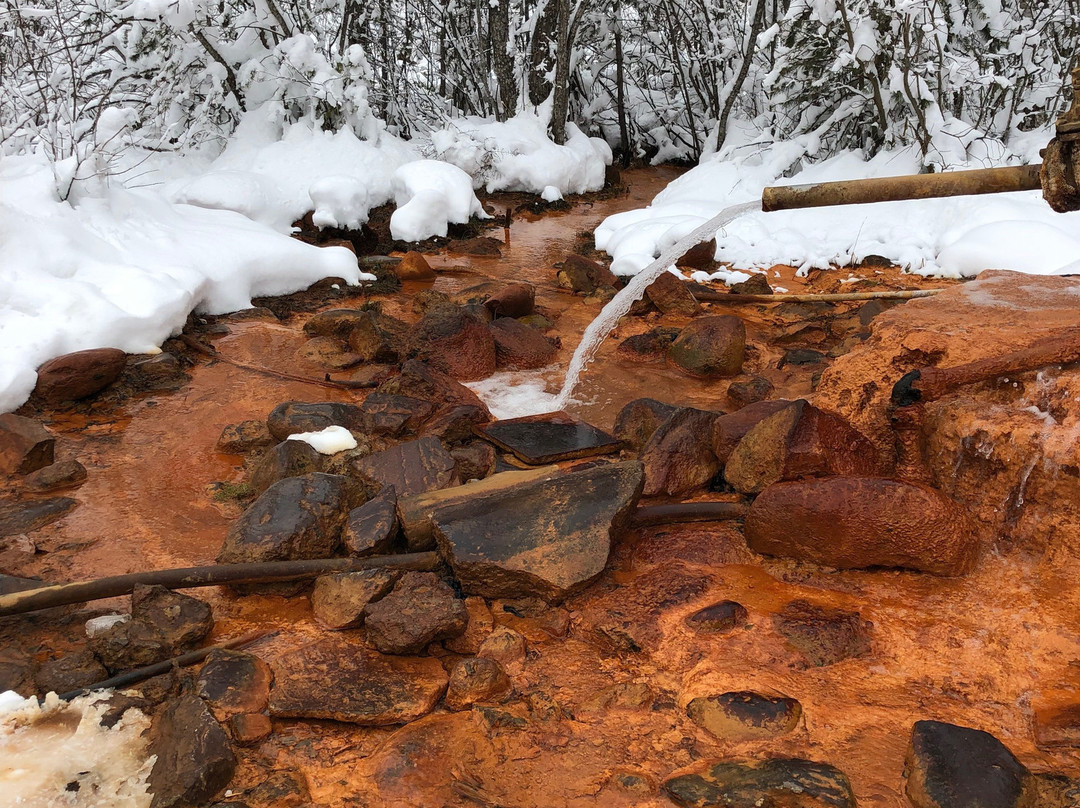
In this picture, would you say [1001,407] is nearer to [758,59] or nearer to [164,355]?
[164,355]

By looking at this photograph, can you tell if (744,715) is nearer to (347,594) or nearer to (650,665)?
(650,665)

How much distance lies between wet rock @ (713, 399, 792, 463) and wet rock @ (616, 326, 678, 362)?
67.9 inches

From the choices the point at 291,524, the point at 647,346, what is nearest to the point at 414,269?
the point at 647,346

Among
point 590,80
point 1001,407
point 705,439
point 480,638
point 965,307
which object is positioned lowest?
point 480,638

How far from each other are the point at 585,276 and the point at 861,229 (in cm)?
258

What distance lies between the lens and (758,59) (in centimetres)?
1084

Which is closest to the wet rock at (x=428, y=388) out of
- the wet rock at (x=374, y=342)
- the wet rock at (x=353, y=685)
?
the wet rock at (x=374, y=342)

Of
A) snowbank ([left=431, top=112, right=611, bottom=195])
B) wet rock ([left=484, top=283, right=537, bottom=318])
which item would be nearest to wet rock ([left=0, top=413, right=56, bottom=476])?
wet rock ([left=484, top=283, right=537, bottom=318])

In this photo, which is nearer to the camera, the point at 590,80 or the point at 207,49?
the point at 207,49

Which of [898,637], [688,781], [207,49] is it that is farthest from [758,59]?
[688,781]

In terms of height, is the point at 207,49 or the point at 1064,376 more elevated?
the point at 207,49

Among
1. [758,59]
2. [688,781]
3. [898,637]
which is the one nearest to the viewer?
[688,781]

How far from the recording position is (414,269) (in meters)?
7.08

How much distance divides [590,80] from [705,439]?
32.8 feet
